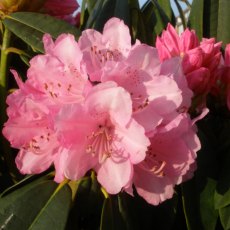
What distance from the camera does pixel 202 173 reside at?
0.88 meters

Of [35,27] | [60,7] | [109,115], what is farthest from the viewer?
[60,7]

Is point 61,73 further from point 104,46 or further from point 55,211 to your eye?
point 55,211

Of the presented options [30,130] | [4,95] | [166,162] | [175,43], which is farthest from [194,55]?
[4,95]

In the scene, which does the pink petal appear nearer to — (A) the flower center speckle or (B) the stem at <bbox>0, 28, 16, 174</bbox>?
(A) the flower center speckle

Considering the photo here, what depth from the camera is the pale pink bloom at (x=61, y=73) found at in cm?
77

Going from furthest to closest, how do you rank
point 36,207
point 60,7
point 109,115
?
point 60,7
point 36,207
point 109,115

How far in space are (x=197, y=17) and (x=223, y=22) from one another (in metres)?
0.06

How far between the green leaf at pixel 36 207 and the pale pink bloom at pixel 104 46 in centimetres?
21

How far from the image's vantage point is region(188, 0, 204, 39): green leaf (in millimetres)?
1228

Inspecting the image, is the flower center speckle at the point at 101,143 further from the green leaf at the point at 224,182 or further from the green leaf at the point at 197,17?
the green leaf at the point at 197,17

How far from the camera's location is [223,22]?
1.22m

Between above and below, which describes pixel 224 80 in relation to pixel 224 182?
above

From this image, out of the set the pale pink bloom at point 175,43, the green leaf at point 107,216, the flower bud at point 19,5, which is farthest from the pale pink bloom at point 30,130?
the flower bud at point 19,5

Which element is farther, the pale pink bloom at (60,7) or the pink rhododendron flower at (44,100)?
the pale pink bloom at (60,7)
